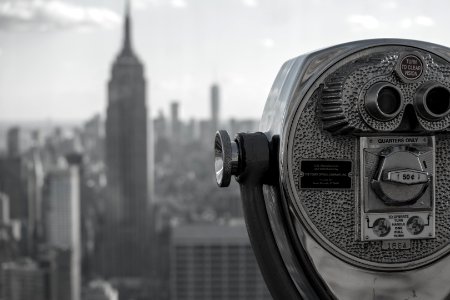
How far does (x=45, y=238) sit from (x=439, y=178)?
41.2 m

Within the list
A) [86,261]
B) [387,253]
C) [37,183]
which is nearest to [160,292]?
[86,261]

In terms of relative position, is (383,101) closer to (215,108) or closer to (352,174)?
(352,174)

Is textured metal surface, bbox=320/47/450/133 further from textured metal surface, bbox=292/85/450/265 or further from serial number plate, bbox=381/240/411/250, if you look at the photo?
serial number plate, bbox=381/240/411/250

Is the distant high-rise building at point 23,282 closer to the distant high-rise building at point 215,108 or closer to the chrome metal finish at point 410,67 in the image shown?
the distant high-rise building at point 215,108

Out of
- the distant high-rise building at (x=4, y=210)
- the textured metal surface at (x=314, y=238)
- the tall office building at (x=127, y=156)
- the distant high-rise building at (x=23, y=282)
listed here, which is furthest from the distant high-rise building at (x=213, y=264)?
the textured metal surface at (x=314, y=238)

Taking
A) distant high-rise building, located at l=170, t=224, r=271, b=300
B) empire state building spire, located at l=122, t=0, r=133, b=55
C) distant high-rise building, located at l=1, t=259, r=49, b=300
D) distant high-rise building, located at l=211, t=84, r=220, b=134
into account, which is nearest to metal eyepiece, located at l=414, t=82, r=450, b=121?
distant high-rise building, located at l=1, t=259, r=49, b=300

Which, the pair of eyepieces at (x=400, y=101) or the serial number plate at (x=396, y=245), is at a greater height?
the pair of eyepieces at (x=400, y=101)

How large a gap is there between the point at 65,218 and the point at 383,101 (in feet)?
136

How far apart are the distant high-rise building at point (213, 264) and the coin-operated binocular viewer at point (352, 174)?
110ft

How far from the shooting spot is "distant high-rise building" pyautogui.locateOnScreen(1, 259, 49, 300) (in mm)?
32500

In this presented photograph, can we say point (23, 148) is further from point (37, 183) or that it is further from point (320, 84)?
point (320, 84)

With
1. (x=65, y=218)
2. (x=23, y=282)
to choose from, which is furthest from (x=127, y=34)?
(x=23, y=282)

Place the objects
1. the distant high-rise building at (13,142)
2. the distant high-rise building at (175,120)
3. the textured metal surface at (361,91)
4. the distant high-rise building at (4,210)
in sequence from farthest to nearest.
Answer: the distant high-rise building at (175,120), the distant high-rise building at (13,142), the distant high-rise building at (4,210), the textured metal surface at (361,91)

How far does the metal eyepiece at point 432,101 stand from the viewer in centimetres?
116
